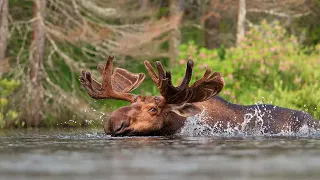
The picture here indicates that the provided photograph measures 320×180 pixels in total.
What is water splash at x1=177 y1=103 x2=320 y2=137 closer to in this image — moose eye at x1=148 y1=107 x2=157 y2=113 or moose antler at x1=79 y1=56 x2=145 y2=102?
moose eye at x1=148 y1=107 x2=157 y2=113

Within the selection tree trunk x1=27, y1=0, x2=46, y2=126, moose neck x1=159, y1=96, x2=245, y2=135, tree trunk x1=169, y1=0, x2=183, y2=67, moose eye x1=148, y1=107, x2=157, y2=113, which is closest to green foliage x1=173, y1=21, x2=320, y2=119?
tree trunk x1=27, y1=0, x2=46, y2=126

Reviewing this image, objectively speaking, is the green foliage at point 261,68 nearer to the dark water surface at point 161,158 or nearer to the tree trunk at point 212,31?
the dark water surface at point 161,158

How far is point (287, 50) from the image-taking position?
3066cm

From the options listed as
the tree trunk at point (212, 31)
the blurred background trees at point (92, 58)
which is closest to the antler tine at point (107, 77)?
the blurred background trees at point (92, 58)

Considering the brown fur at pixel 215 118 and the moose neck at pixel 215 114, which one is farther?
the moose neck at pixel 215 114

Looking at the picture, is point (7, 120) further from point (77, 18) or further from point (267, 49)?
point (267, 49)

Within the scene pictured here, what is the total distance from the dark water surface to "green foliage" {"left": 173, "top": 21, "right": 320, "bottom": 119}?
10264 mm

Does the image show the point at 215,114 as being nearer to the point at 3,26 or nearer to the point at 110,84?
the point at 110,84

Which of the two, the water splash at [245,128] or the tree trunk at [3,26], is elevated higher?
the tree trunk at [3,26]

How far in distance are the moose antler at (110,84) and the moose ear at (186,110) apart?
0.71 meters

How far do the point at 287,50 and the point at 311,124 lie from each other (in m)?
11.6

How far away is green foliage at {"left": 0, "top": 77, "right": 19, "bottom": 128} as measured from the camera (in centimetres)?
2919

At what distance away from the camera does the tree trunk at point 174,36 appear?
116 feet

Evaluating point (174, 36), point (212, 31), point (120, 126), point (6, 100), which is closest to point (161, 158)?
point (120, 126)
